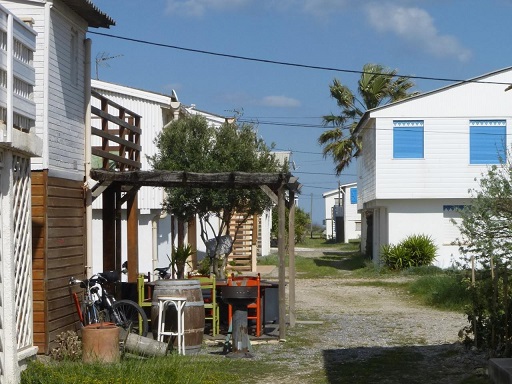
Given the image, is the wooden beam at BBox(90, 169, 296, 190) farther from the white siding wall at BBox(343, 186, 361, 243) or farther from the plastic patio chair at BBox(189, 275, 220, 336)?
the white siding wall at BBox(343, 186, 361, 243)

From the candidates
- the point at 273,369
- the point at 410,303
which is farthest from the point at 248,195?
the point at 273,369

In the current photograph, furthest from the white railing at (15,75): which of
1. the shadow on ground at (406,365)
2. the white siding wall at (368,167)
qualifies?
the white siding wall at (368,167)

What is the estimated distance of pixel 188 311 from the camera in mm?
13922

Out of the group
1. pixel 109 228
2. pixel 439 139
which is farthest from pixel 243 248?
pixel 109 228

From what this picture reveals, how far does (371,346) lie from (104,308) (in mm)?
4158

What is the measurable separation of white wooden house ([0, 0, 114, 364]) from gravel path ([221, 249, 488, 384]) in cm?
294


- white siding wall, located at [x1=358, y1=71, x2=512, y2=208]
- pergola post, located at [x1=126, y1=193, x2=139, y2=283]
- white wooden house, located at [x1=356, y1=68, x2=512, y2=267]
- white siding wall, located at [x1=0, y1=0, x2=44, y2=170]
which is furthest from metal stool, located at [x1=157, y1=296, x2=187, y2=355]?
white siding wall, located at [x1=358, y1=71, x2=512, y2=208]

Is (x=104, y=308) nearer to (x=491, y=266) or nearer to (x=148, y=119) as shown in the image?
(x=491, y=266)

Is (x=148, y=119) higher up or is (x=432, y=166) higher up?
(x=148, y=119)

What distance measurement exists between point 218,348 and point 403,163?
60.7 ft

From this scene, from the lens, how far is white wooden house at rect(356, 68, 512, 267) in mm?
31094

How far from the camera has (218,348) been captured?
14500mm

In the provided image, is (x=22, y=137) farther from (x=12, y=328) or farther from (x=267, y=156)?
(x=267, y=156)

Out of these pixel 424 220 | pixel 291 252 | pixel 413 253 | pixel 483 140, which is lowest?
pixel 413 253
